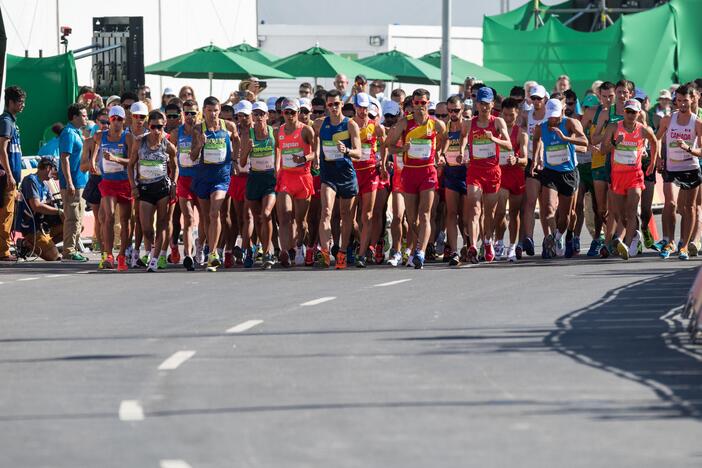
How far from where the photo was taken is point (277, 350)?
1177 centimetres

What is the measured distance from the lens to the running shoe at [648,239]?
22234 mm

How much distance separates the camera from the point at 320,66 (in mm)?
34094

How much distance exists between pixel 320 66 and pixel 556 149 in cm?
1374

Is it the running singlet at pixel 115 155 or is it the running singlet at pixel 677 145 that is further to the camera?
the running singlet at pixel 677 145

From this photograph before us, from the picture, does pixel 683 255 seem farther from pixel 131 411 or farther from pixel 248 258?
pixel 131 411

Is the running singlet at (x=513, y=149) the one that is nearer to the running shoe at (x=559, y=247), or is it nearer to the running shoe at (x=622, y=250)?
the running shoe at (x=559, y=247)

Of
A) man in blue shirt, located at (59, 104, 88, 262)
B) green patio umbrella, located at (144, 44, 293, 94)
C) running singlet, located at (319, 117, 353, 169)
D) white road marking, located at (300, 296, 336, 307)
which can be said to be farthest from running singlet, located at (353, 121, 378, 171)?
green patio umbrella, located at (144, 44, 293, 94)

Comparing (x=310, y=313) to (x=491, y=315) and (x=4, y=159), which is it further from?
(x=4, y=159)

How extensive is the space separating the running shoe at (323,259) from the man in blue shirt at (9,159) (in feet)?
13.0

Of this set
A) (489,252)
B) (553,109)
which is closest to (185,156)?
(489,252)

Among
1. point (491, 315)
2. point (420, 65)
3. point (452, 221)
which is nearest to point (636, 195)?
point (452, 221)

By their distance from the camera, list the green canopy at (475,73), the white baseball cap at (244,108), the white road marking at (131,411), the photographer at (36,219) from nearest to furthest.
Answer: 1. the white road marking at (131,411)
2. the white baseball cap at (244,108)
3. the photographer at (36,219)
4. the green canopy at (475,73)

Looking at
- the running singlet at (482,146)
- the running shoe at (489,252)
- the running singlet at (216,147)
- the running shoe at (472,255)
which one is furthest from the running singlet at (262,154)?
the running shoe at (489,252)

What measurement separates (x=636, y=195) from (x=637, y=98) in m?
2.40
